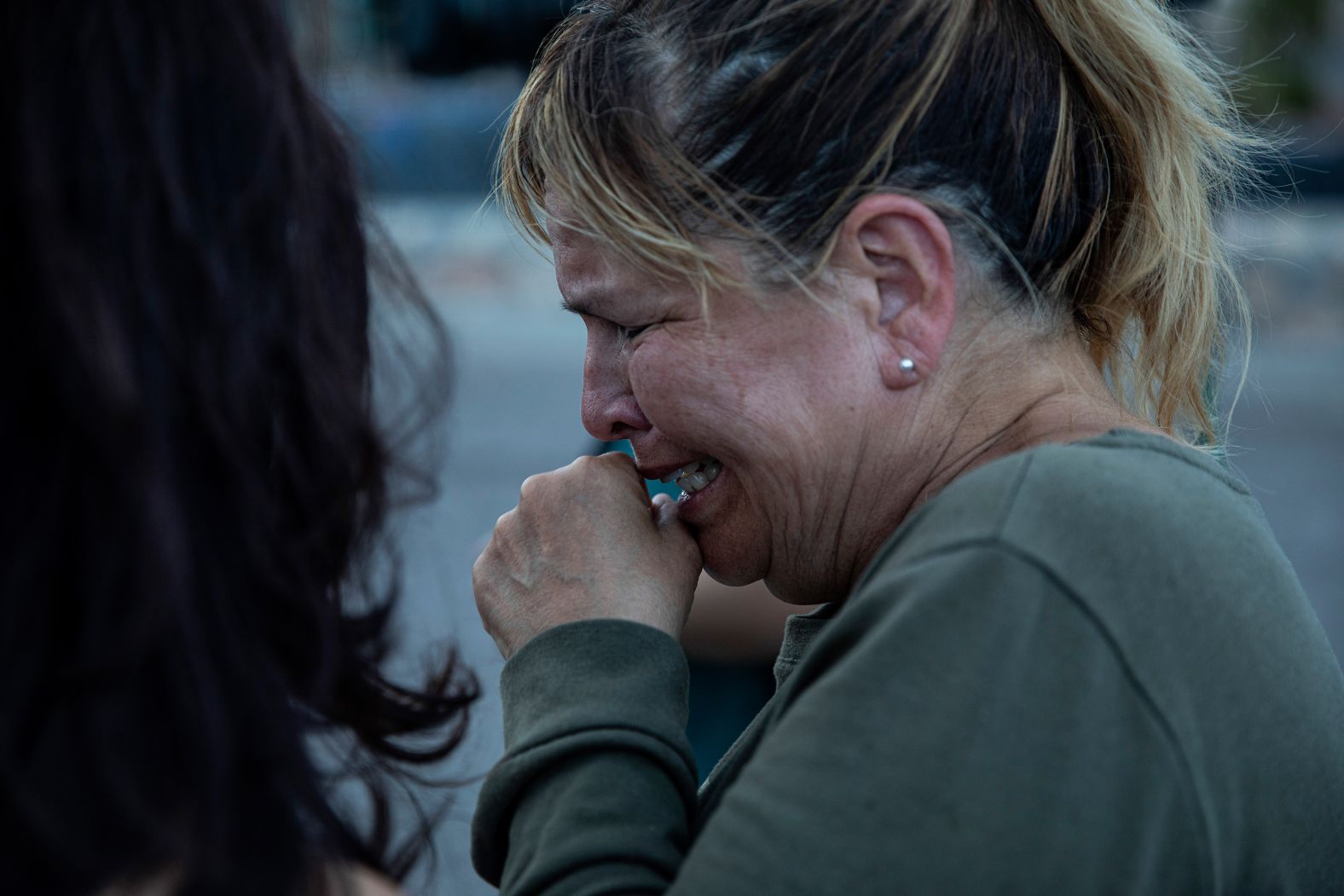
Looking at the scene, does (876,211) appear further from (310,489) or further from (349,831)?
(349,831)

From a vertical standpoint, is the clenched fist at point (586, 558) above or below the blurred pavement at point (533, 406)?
Answer: above

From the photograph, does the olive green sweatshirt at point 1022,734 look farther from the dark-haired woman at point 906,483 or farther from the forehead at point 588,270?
the forehead at point 588,270

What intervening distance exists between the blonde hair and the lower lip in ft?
0.95

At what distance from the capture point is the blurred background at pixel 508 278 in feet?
9.58

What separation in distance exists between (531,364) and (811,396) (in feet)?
25.5

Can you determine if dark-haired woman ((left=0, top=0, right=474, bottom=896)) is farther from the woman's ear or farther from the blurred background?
the woman's ear

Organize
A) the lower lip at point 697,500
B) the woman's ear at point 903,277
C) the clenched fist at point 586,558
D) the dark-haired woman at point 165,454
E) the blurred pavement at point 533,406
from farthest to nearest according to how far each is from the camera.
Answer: the blurred pavement at point 533,406, the lower lip at point 697,500, the clenched fist at point 586,558, the woman's ear at point 903,277, the dark-haired woman at point 165,454

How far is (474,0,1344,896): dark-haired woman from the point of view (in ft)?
3.60

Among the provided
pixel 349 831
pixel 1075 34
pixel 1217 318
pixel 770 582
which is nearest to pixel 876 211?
pixel 1075 34

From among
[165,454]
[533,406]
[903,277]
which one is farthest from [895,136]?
[533,406]

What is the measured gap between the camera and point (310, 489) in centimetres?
105

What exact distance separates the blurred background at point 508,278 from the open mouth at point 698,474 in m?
0.39

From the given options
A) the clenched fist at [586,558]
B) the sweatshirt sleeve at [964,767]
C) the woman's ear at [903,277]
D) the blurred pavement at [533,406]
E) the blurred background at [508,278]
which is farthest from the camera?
the blurred pavement at [533,406]

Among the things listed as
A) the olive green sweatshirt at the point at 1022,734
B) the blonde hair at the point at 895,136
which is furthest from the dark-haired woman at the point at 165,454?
the blonde hair at the point at 895,136
